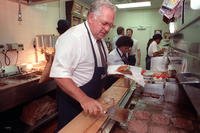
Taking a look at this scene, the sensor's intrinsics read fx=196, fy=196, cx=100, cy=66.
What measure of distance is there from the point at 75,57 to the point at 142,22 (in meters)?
7.26

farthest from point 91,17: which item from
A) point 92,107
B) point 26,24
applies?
point 26,24

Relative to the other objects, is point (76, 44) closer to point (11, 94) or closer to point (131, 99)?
point (131, 99)

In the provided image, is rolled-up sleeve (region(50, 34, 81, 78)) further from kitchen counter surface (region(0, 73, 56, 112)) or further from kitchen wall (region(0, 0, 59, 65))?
kitchen wall (region(0, 0, 59, 65))

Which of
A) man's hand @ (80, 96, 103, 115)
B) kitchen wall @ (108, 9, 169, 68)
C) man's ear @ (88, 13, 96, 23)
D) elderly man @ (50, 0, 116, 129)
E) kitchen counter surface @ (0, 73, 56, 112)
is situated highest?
kitchen wall @ (108, 9, 169, 68)

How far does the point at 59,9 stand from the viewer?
4.73 meters

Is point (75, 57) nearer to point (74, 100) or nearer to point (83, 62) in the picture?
point (83, 62)

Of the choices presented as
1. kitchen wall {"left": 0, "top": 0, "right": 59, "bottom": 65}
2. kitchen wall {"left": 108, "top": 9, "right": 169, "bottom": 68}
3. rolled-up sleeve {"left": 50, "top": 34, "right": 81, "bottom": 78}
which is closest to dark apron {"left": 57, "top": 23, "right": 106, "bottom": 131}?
rolled-up sleeve {"left": 50, "top": 34, "right": 81, "bottom": 78}

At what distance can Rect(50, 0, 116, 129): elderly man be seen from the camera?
1305 mm

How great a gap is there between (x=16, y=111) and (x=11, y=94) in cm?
73

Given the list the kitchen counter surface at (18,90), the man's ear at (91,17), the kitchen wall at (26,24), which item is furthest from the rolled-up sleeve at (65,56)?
the kitchen wall at (26,24)

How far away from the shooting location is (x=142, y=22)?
8.16 metres

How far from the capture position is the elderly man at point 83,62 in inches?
51.4

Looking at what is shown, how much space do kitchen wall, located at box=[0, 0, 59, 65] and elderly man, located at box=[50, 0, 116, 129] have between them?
2.06 meters

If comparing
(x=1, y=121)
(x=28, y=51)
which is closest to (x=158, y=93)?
(x=1, y=121)
